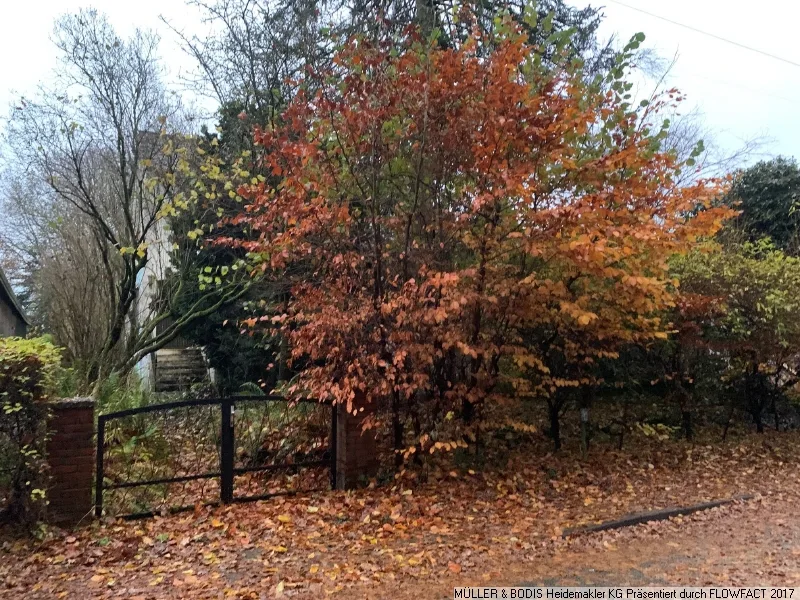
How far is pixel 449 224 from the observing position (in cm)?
668

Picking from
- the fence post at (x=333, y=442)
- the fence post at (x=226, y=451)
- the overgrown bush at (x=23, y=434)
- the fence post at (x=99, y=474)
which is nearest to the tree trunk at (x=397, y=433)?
the fence post at (x=333, y=442)

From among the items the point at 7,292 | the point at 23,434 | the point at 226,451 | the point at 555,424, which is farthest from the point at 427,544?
the point at 7,292

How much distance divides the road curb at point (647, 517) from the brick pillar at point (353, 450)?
8.09ft

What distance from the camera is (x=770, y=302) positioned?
8.67 metres

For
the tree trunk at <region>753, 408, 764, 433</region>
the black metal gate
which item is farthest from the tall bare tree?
the tree trunk at <region>753, 408, 764, 433</region>

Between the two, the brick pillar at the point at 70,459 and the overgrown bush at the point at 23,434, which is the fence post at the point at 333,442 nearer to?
the brick pillar at the point at 70,459

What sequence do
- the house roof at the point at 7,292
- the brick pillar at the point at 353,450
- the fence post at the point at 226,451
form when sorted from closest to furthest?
the fence post at the point at 226,451 < the brick pillar at the point at 353,450 < the house roof at the point at 7,292

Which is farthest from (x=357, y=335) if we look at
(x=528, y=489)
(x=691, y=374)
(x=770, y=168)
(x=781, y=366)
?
(x=770, y=168)

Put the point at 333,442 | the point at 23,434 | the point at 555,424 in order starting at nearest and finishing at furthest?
the point at 23,434 < the point at 333,442 < the point at 555,424

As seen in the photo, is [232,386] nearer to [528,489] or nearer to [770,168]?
[528,489]

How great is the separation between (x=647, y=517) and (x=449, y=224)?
3.54 meters

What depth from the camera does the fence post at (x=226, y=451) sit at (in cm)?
652

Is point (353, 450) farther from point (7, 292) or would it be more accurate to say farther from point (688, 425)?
point (7, 292)

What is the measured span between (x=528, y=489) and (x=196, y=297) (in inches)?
425
